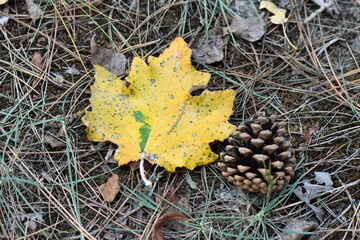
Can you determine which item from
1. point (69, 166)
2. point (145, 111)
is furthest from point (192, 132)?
point (69, 166)

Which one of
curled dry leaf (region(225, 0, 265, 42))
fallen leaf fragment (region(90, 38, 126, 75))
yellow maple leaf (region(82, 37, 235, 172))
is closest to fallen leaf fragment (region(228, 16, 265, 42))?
curled dry leaf (region(225, 0, 265, 42))

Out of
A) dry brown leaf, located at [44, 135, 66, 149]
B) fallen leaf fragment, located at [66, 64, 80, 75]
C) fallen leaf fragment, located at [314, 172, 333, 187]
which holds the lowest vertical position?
fallen leaf fragment, located at [314, 172, 333, 187]

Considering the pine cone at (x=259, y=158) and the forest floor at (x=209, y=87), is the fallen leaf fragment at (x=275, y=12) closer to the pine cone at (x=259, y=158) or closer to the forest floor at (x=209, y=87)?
the forest floor at (x=209, y=87)

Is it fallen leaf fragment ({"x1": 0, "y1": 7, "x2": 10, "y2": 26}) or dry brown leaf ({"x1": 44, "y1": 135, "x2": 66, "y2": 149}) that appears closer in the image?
dry brown leaf ({"x1": 44, "y1": 135, "x2": 66, "y2": 149})

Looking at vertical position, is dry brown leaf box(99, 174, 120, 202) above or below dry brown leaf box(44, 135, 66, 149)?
below

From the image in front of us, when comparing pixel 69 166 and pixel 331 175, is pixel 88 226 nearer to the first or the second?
pixel 69 166

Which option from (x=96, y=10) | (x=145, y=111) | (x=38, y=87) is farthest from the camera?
(x=96, y=10)

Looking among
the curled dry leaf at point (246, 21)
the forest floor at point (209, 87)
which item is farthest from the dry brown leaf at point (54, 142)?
the curled dry leaf at point (246, 21)

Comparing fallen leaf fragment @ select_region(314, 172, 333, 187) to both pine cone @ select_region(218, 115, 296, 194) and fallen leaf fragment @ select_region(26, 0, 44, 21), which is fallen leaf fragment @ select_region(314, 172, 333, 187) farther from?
fallen leaf fragment @ select_region(26, 0, 44, 21)

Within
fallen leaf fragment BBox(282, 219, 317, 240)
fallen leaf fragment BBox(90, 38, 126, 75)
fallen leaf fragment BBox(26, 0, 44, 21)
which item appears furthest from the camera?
fallen leaf fragment BBox(26, 0, 44, 21)
